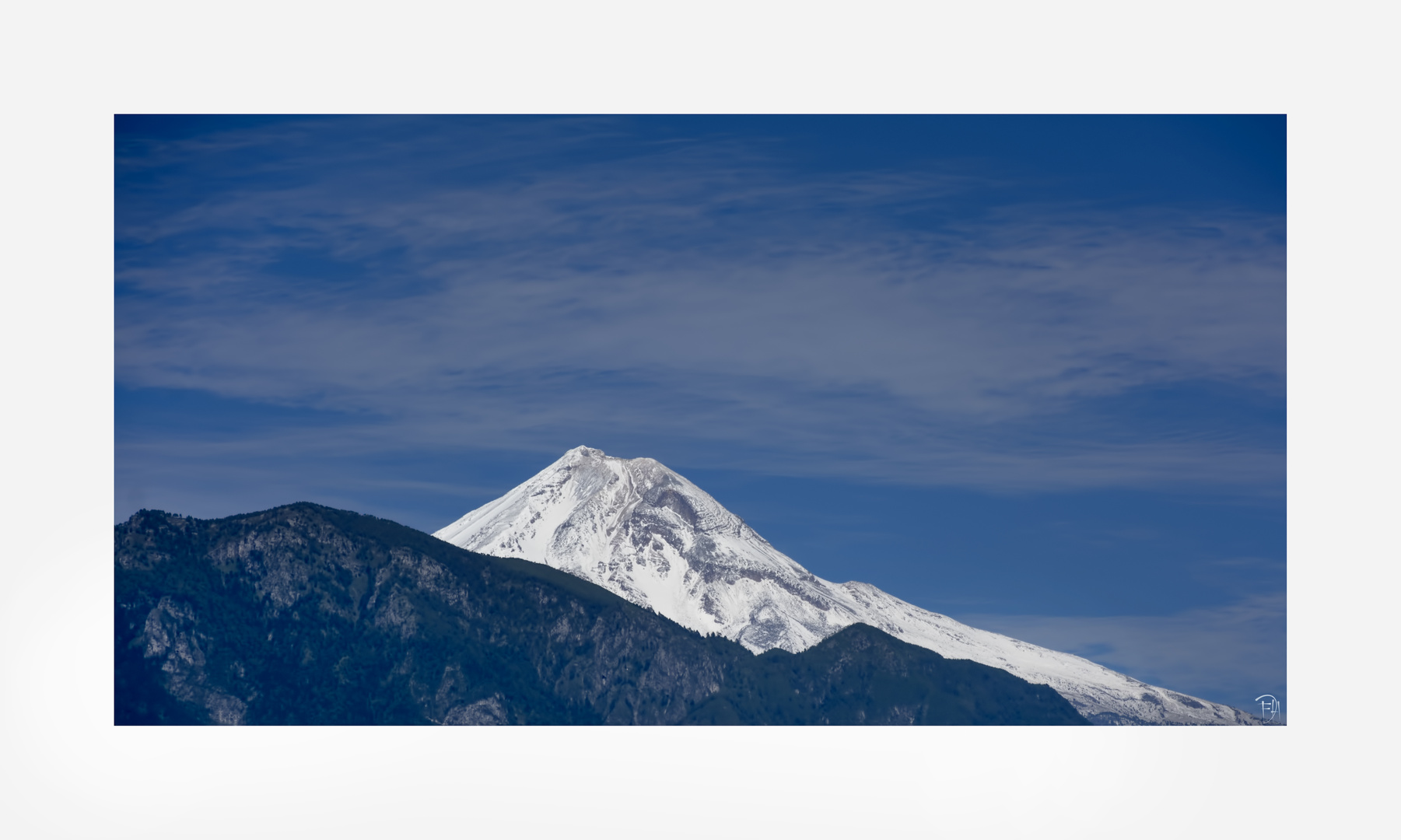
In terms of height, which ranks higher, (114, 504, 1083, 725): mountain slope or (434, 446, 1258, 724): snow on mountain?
(434, 446, 1258, 724): snow on mountain

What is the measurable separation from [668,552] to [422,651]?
11010cm

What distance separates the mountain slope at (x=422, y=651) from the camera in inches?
2488

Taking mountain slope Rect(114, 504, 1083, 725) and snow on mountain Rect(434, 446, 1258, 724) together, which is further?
snow on mountain Rect(434, 446, 1258, 724)

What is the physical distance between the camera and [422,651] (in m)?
72.8

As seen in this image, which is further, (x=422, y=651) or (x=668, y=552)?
(x=668, y=552)

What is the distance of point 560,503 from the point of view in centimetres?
18062

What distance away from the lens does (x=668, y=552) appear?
7185 inches

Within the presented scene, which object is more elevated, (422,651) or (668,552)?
(668,552)

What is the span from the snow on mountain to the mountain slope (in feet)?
175

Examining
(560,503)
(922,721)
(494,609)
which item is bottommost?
(922,721)

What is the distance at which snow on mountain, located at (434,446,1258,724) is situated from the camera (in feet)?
543

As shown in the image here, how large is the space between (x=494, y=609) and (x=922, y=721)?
75.9 feet
